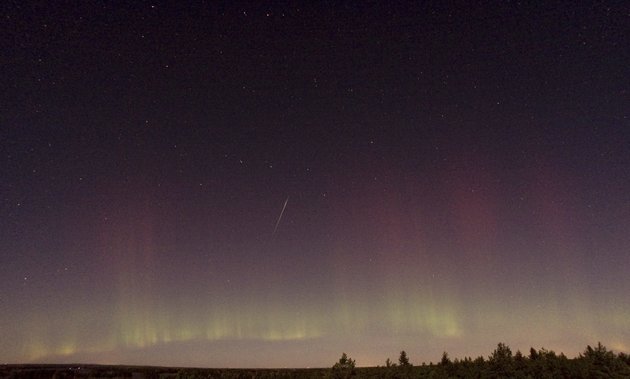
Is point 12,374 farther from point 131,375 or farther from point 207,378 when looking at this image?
point 207,378

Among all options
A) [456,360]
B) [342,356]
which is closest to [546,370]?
[456,360]

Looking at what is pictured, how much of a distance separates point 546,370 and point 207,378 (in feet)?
69.4

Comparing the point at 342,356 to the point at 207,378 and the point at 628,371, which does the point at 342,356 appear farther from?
the point at 207,378

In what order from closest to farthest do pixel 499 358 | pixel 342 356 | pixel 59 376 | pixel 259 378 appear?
pixel 342 356, pixel 499 358, pixel 259 378, pixel 59 376

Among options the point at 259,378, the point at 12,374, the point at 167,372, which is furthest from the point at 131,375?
the point at 259,378

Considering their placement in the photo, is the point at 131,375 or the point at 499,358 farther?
the point at 131,375

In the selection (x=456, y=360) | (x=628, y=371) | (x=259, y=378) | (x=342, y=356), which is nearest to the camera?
(x=342, y=356)

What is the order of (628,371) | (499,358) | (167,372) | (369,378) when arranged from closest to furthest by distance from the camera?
(628,371)
(369,378)
(499,358)
(167,372)

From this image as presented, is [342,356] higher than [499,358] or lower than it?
higher

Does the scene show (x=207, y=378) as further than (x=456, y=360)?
Yes

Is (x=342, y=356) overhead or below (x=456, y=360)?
overhead

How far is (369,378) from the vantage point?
2109 centimetres

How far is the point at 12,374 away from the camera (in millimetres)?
31656

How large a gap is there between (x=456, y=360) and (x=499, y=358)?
11.2ft
